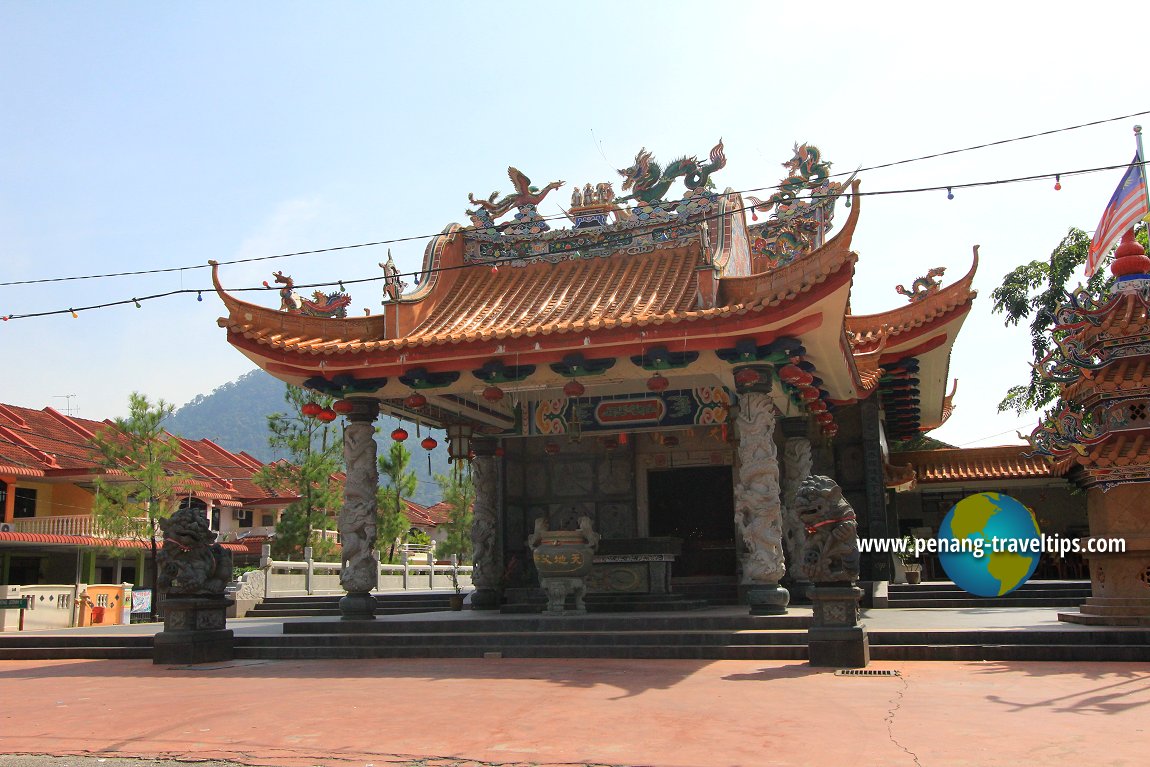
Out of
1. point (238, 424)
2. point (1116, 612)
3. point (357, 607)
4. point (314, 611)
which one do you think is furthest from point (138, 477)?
point (238, 424)

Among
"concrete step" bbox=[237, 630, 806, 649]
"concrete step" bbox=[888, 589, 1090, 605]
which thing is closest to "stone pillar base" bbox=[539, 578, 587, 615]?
"concrete step" bbox=[237, 630, 806, 649]

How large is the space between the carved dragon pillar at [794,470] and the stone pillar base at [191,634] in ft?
23.8

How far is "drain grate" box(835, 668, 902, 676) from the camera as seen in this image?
7.71 m

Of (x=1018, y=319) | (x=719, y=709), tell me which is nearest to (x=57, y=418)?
(x=1018, y=319)

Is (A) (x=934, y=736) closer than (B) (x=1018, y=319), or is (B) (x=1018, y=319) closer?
(A) (x=934, y=736)

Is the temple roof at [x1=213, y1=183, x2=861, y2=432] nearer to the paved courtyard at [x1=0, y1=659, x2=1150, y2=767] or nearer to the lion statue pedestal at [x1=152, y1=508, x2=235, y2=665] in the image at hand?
the lion statue pedestal at [x1=152, y1=508, x2=235, y2=665]

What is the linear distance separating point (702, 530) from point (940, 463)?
8.05 m

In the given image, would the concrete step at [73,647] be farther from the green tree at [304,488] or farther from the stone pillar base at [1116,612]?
the green tree at [304,488]

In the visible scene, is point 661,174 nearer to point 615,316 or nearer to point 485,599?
point 615,316

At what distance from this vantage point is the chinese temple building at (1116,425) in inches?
375

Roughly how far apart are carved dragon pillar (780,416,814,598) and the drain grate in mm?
5021

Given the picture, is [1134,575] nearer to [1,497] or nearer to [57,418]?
[1,497]

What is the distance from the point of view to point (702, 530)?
553 inches

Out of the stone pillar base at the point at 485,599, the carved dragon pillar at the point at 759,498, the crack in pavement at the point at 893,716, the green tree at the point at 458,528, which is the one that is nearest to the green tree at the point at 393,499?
the green tree at the point at 458,528
